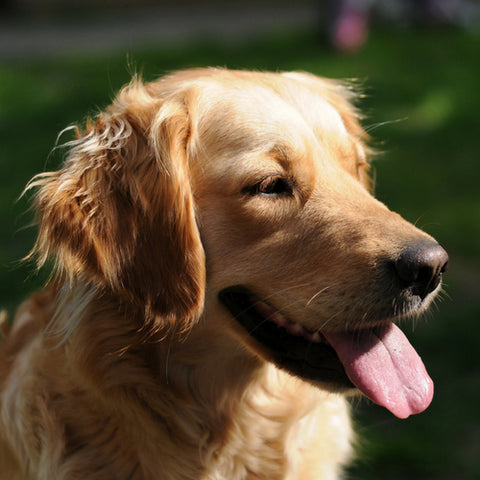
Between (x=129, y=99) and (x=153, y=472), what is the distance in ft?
4.80

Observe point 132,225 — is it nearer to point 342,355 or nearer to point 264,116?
point 264,116

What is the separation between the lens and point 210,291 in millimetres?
2943

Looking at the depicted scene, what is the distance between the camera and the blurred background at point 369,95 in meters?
4.28

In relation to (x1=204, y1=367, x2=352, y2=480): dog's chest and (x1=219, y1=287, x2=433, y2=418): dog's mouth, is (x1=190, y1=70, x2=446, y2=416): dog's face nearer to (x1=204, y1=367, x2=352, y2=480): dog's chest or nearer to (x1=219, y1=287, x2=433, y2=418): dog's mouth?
(x1=219, y1=287, x2=433, y2=418): dog's mouth

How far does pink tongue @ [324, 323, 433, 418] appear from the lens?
9.34ft

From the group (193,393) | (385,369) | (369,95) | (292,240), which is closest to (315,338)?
(385,369)

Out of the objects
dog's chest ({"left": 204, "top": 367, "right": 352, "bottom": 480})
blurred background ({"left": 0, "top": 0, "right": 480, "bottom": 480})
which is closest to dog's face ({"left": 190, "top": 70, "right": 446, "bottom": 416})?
dog's chest ({"left": 204, "top": 367, "right": 352, "bottom": 480})

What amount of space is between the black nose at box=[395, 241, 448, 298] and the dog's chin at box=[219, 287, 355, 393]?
0.44 m

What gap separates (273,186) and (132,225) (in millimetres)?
540

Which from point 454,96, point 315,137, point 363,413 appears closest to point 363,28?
point 454,96

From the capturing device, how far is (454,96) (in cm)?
860

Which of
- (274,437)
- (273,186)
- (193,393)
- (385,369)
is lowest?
(274,437)

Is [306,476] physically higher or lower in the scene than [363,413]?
higher

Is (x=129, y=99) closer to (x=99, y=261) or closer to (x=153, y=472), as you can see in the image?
(x=99, y=261)
